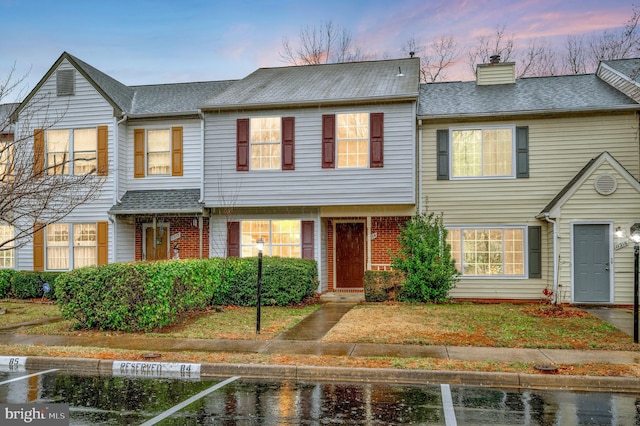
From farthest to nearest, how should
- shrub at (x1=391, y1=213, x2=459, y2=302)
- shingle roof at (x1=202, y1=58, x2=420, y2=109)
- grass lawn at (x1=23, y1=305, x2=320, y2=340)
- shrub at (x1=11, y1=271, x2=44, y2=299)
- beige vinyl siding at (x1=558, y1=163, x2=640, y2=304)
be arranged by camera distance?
shrub at (x1=11, y1=271, x2=44, y2=299)
shingle roof at (x1=202, y1=58, x2=420, y2=109)
shrub at (x1=391, y1=213, x2=459, y2=302)
beige vinyl siding at (x1=558, y1=163, x2=640, y2=304)
grass lawn at (x1=23, y1=305, x2=320, y2=340)

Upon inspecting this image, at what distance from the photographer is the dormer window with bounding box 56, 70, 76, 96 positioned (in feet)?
59.8

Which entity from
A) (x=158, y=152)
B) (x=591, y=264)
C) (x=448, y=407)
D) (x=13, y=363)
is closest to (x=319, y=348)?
(x=448, y=407)

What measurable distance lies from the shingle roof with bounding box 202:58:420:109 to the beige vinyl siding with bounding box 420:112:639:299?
1.81 meters

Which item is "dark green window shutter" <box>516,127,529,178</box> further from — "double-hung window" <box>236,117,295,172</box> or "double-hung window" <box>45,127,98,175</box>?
"double-hung window" <box>45,127,98,175</box>

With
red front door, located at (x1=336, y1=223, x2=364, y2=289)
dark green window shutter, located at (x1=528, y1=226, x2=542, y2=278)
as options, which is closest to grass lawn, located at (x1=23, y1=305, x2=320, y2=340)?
red front door, located at (x1=336, y1=223, x2=364, y2=289)

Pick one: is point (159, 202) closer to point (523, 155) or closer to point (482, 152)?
point (482, 152)

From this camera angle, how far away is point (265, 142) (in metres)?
17.0

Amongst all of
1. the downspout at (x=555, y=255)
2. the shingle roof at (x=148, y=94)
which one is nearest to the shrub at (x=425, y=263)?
the downspout at (x=555, y=255)

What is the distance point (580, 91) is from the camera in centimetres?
1686

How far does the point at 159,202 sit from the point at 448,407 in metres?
13.4

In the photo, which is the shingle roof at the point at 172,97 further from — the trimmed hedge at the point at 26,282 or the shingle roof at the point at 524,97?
the shingle roof at the point at 524,97

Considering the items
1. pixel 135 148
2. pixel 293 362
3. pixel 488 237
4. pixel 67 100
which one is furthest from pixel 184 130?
pixel 293 362

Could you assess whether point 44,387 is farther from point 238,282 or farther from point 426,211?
point 426,211

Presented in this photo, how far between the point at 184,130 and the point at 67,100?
13.4 ft
